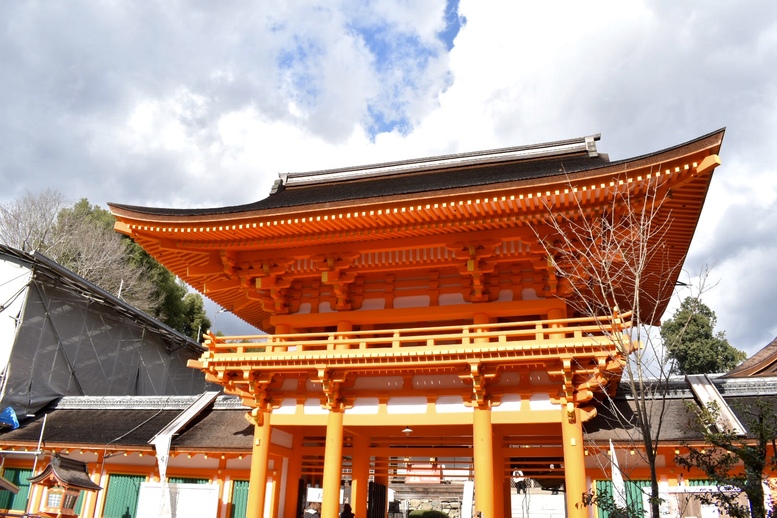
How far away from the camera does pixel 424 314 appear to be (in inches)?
521

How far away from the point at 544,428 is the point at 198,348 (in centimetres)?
2109

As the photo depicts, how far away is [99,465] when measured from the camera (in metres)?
15.8

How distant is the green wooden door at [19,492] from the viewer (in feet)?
53.7

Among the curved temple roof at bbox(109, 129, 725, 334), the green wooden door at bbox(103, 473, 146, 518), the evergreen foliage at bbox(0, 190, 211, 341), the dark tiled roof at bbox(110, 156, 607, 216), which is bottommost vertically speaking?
the green wooden door at bbox(103, 473, 146, 518)

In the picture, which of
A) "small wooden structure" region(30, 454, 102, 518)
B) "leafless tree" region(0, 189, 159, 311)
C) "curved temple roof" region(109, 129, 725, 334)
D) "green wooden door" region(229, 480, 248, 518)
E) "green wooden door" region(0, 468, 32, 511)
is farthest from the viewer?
"leafless tree" region(0, 189, 159, 311)

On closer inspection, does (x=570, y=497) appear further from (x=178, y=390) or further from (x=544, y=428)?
(x=178, y=390)

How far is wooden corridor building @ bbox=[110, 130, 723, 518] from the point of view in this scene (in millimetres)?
10930

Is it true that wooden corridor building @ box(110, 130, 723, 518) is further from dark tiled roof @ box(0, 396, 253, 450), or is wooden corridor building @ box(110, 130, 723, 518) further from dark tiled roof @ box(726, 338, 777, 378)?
dark tiled roof @ box(726, 338, 777, 378)

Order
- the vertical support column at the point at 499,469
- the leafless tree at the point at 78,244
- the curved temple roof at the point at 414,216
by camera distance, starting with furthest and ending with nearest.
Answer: the leafless tree at the point at 78,244, the vertical support column at the point at 499,469, the curved temple roof at the point at 414,216

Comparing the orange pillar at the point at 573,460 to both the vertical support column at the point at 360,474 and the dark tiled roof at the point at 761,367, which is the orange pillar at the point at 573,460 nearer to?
the vertical support column at the point at 360,474

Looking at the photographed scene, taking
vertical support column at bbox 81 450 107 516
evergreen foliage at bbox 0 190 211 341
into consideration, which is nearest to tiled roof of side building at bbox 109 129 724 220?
vertical support column at bbox 81 450 107 516

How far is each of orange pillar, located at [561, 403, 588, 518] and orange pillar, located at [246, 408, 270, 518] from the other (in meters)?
6.36

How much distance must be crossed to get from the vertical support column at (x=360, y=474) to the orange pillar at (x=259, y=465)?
2356 mm

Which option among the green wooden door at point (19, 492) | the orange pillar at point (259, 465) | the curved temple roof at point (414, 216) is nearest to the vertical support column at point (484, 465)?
the curved temple roof at point (414, 216)
